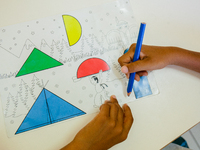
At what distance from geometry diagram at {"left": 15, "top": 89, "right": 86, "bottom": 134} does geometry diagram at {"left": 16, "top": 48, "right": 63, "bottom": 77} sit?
0.09m

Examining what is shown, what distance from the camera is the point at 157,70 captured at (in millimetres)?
563

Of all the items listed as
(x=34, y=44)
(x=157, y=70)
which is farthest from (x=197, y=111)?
(x=34, y=44)

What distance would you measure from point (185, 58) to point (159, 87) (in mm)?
146

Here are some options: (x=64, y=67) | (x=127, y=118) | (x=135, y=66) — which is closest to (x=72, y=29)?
(x=64, y=67)

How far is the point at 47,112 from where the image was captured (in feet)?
1.66

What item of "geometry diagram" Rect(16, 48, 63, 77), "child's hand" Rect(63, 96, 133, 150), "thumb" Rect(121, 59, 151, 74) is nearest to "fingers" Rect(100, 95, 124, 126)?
"child's hand" Rect(63, 96, 133, 150)

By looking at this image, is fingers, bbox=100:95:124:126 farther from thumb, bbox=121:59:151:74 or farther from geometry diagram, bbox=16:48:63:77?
geometry diagram, bbox=16:48:63:77

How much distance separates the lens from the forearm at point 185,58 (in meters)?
0.54

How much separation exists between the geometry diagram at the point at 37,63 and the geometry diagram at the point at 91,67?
0.28ft

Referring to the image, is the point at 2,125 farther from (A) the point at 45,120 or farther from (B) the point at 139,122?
(B) the point at 139,122

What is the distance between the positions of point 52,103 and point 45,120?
61 mm

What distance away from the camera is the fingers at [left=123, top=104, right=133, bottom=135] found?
1.52ft

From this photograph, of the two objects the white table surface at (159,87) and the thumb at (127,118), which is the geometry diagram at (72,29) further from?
the thumb at (127,118)

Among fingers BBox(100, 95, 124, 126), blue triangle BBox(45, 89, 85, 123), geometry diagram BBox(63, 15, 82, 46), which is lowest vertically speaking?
fingers BBox(100, 95, 124, 126)
